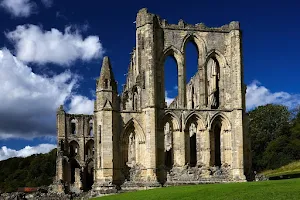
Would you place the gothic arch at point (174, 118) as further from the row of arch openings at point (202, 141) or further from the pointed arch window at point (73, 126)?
the pointed arch window at point (73, 126)

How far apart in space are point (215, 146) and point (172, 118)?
14.7 ft

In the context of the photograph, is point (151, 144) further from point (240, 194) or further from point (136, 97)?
point (240, 194)

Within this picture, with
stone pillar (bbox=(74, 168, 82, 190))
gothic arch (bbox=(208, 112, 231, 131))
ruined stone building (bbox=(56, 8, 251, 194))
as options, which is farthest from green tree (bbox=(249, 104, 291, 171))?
gothic arch (bbox=(208, 112, 231, 131))

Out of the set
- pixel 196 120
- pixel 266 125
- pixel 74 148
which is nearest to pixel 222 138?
pixel 196 120

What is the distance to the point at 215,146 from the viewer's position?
3581cm

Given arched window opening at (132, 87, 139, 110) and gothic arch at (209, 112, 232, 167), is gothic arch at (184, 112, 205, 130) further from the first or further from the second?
arched window opening at (132, 87, 139, 110)

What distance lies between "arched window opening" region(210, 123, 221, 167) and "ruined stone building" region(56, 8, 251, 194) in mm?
64

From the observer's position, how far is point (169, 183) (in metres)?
31.9

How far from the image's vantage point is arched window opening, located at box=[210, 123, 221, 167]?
110 feet

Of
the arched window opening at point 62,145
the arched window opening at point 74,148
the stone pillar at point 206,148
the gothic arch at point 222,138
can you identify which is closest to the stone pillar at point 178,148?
the stone pillar at point 206,148

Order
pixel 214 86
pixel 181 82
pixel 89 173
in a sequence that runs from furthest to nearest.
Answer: pixel 89 173, pixel 214 86, pixel 181 82

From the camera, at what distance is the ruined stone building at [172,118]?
105 feet

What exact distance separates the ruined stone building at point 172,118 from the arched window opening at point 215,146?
64mm

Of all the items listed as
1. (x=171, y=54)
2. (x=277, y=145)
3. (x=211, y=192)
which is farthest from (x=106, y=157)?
(x=277, y=145)
